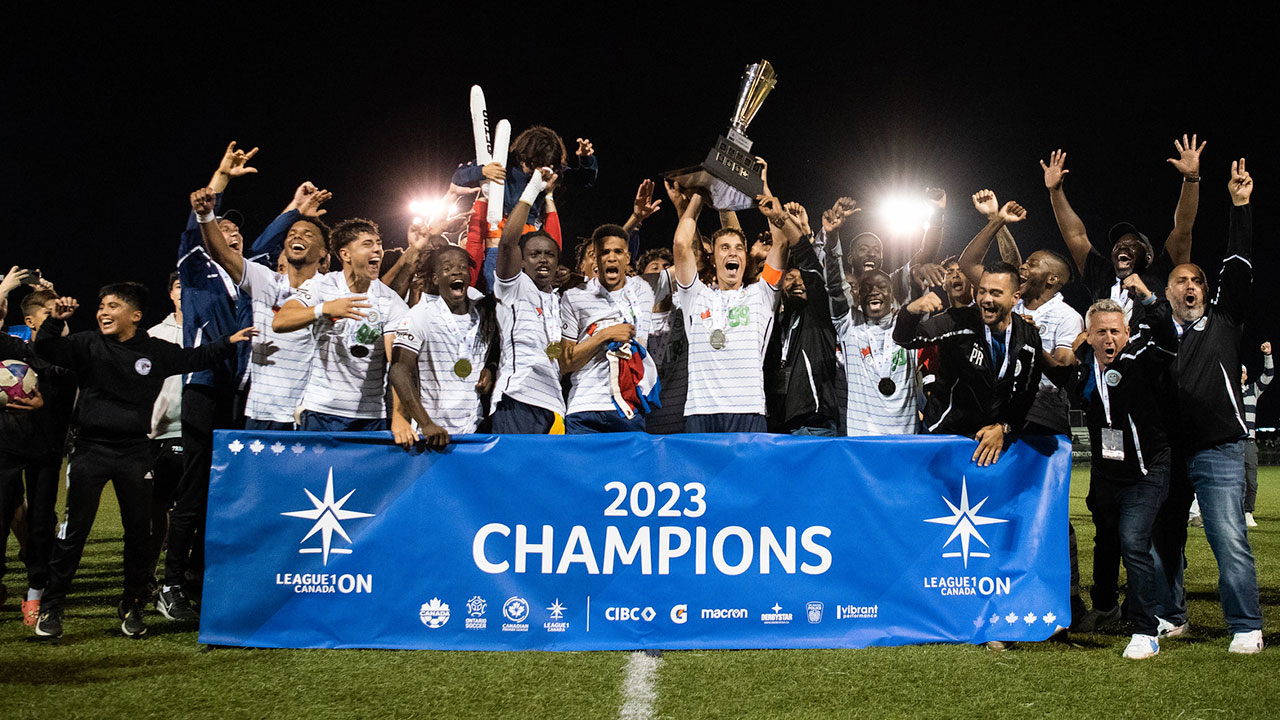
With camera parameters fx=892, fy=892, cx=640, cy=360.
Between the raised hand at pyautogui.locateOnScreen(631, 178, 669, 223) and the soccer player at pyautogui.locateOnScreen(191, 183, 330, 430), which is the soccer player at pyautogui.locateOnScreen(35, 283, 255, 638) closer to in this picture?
the soccer player at pyautogui.locateOnScreen(191, 183, 330, 430)

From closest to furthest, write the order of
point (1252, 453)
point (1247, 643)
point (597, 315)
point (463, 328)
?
point (1247, 643), point (463, 328), point (597, 315), point (1252, 453)

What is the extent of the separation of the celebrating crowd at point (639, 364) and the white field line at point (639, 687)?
5.28ft

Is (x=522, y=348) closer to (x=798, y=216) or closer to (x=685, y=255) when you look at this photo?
(x=685, y=255)

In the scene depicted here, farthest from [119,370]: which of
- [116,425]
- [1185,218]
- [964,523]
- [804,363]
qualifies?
[1185,218]

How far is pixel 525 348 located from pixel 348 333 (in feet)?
3.83

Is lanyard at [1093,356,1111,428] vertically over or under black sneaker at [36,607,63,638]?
over

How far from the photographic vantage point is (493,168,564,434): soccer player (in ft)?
19.3

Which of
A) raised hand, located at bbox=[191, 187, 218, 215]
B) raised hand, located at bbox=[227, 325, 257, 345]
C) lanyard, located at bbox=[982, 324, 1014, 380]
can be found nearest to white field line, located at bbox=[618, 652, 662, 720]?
lanyard, located at bbox=[982, 324, 1014, 380]

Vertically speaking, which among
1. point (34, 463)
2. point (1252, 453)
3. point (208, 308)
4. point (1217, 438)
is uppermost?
point (208, 308)

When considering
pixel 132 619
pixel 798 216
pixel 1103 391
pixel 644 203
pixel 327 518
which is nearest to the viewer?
pixel 327 518

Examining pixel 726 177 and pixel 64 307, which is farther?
pixel 64 307

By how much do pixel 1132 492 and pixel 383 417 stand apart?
184 inches

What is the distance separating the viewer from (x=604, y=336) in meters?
5.89

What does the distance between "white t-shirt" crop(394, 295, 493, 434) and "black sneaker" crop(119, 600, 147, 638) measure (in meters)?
2.12
